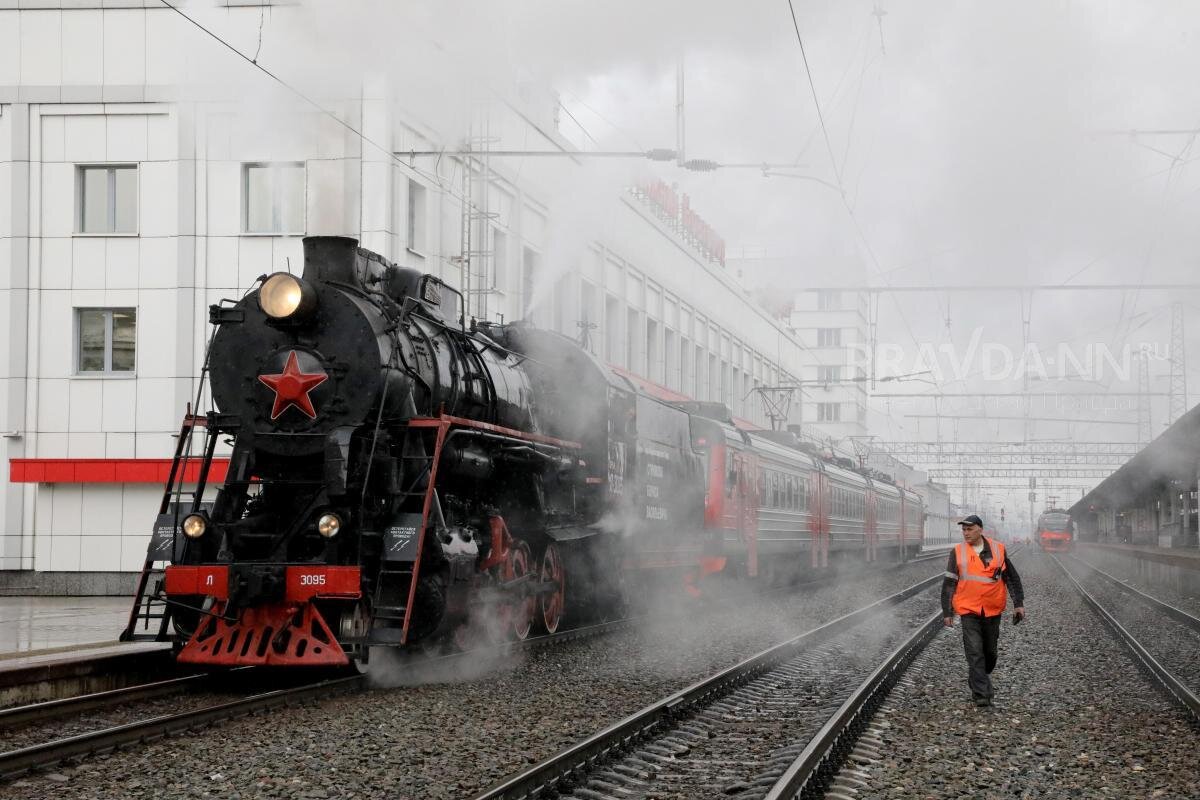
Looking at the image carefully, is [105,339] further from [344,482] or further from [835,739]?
[835,739]

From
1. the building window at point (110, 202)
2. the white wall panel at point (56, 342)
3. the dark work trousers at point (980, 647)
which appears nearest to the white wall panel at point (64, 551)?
the white wall panel at point (56, 342)

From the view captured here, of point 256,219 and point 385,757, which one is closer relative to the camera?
point 385,757

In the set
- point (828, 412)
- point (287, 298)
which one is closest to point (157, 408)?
point (287, 298)

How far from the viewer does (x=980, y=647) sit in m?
9.73

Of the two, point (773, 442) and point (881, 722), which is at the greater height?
point (773, 442)

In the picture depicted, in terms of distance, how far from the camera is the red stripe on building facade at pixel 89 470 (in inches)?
859

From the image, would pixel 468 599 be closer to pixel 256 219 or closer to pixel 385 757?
pixel 385 757

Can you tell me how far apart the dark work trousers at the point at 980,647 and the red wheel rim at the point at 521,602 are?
4275 mm

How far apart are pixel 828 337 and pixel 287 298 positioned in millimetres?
69275

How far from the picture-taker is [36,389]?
22359mm

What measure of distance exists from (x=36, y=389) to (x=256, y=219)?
16.2 ft

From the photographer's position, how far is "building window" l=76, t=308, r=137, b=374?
22578 mm

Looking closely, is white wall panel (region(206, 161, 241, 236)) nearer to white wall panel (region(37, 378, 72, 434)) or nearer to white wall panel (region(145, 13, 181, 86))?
white wall panel (region(145, 13, 181, 86))

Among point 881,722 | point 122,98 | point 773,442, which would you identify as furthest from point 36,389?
point 881,722
